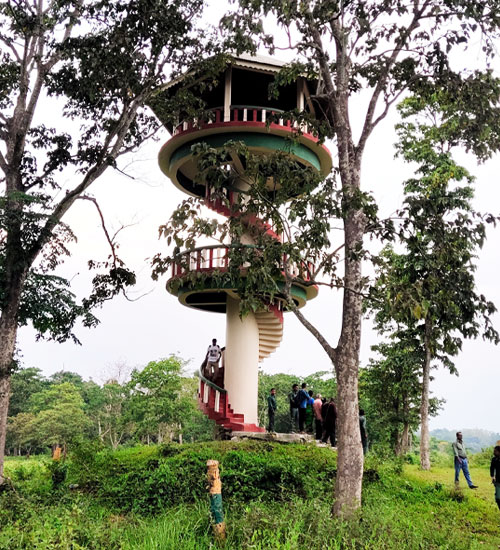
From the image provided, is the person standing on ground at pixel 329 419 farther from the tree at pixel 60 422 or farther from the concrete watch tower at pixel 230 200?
the tree at pixel 60 422

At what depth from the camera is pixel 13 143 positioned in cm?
1307

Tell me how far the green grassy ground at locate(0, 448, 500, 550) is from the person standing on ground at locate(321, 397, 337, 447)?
9.79 ft

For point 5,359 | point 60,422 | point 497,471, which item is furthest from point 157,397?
point 497,471

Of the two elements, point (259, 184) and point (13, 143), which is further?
point (13, 143)

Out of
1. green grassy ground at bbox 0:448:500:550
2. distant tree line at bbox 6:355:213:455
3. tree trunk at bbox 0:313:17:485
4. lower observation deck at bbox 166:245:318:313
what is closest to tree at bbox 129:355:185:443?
distant tree line at bbox 6:355:213:455

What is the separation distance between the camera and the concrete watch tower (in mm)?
15523

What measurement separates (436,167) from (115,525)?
14.9m

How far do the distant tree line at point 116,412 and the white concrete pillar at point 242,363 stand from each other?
14.3 meters

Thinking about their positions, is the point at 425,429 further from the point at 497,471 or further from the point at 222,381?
the point at 497,471

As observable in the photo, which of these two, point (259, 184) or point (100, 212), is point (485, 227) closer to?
point (259, 184)

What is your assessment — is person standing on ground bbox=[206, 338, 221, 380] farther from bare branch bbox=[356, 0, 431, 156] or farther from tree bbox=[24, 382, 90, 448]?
tree bbox=[24, 382, 90, 448]

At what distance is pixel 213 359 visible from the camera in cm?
1662

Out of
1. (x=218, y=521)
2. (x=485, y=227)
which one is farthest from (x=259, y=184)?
(x=218, y=521)

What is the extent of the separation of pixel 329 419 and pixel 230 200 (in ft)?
20.6
